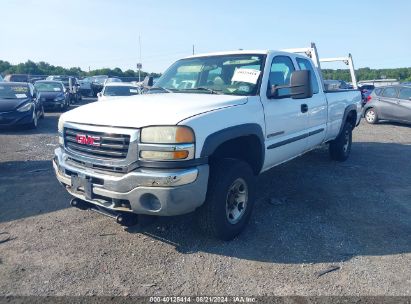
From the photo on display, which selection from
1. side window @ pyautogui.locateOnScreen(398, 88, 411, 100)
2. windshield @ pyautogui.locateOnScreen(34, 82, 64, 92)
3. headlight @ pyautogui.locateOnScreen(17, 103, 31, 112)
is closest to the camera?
headlight @ pyautogui.locateOnScreen(17, 103, 31, 112)

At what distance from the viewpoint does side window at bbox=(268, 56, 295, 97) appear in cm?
432

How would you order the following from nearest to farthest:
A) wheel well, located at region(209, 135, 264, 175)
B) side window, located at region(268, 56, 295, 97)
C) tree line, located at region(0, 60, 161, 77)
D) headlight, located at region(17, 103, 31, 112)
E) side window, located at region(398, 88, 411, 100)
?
1. wheel well, located at region(209, 135, 264, 175)
2. side window, located at region(268, 56, 295, 97)
3. headlight, located at region(17, 103, 31, 112)
4. side window, located at region(398, 88, 411, 100)
5. tree line, located at region(0, 60, 161, 77)

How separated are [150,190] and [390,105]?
42.1 ft

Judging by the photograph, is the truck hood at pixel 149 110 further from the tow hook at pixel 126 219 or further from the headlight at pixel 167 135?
the tow hook at pixel 126 219

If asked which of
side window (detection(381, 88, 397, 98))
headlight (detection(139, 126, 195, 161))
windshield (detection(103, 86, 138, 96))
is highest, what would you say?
headlight (detection(139, 126, 195, 161))

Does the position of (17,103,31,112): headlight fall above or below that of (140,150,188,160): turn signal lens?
below

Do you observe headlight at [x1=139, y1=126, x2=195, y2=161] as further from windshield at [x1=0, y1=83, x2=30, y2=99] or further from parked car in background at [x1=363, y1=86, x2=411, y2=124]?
parked car in background at [x1=363, y1=86, x2=411, y2=124]

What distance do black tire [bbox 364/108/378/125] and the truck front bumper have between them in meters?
12.7

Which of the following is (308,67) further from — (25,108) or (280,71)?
(25,108)

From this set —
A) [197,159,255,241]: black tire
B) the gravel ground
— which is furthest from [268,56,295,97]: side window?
the gravel ground

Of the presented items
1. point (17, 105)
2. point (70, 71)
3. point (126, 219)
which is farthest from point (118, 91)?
point (70, 71)

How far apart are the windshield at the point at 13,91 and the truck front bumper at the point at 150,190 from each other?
9.11 meters

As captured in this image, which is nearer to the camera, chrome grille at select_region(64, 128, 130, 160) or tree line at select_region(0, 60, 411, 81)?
chrome grille at select_region(64, 128, 130, 160)

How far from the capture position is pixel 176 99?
3801 mm
